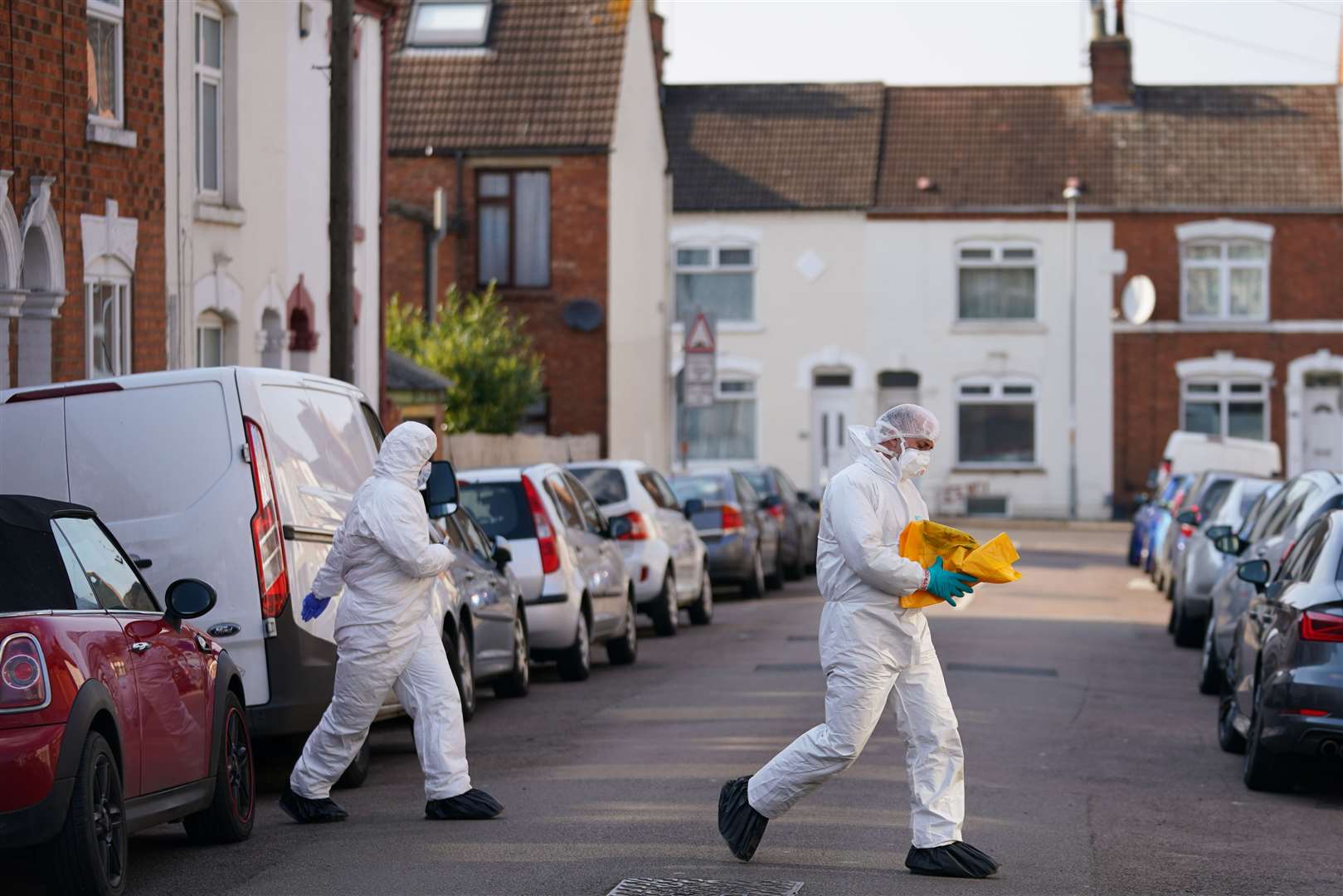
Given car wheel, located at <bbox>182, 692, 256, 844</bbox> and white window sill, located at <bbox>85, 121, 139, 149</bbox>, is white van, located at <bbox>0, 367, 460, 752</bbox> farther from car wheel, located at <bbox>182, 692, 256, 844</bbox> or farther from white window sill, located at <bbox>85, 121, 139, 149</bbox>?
white window sill, located at <bbox>85, 121, 139, 149</bbox>

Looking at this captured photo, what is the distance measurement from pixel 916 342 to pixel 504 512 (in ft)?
103

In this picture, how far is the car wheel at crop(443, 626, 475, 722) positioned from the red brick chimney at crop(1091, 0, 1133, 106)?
3673cm

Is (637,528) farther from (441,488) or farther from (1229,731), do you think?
(441,488)

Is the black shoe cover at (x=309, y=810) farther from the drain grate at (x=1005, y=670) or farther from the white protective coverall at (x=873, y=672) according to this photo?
the drain grate at (x=1005, y=670)

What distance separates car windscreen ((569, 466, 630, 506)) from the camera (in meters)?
20.0

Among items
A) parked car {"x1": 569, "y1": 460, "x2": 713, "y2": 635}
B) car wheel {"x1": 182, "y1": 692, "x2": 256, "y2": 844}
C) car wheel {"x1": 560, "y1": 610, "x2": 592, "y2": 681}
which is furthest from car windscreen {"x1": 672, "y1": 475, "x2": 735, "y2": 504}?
car wheel {"x1": 182, "y1": 692, "x2": 256, "y2": 844}

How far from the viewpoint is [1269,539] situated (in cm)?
1578

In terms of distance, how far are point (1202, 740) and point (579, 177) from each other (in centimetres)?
2426

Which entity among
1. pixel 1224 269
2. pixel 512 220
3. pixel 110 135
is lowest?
pixel 110 135

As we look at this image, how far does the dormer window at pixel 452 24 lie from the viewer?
37.3 meters

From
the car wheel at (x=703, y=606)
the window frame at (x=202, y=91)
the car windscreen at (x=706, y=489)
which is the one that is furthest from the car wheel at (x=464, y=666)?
the car windscreen at (x=706, y=489)

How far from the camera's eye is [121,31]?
60.2 ft

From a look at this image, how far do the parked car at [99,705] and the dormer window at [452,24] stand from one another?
29.2 meters

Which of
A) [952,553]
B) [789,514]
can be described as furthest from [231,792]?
[789,514]
